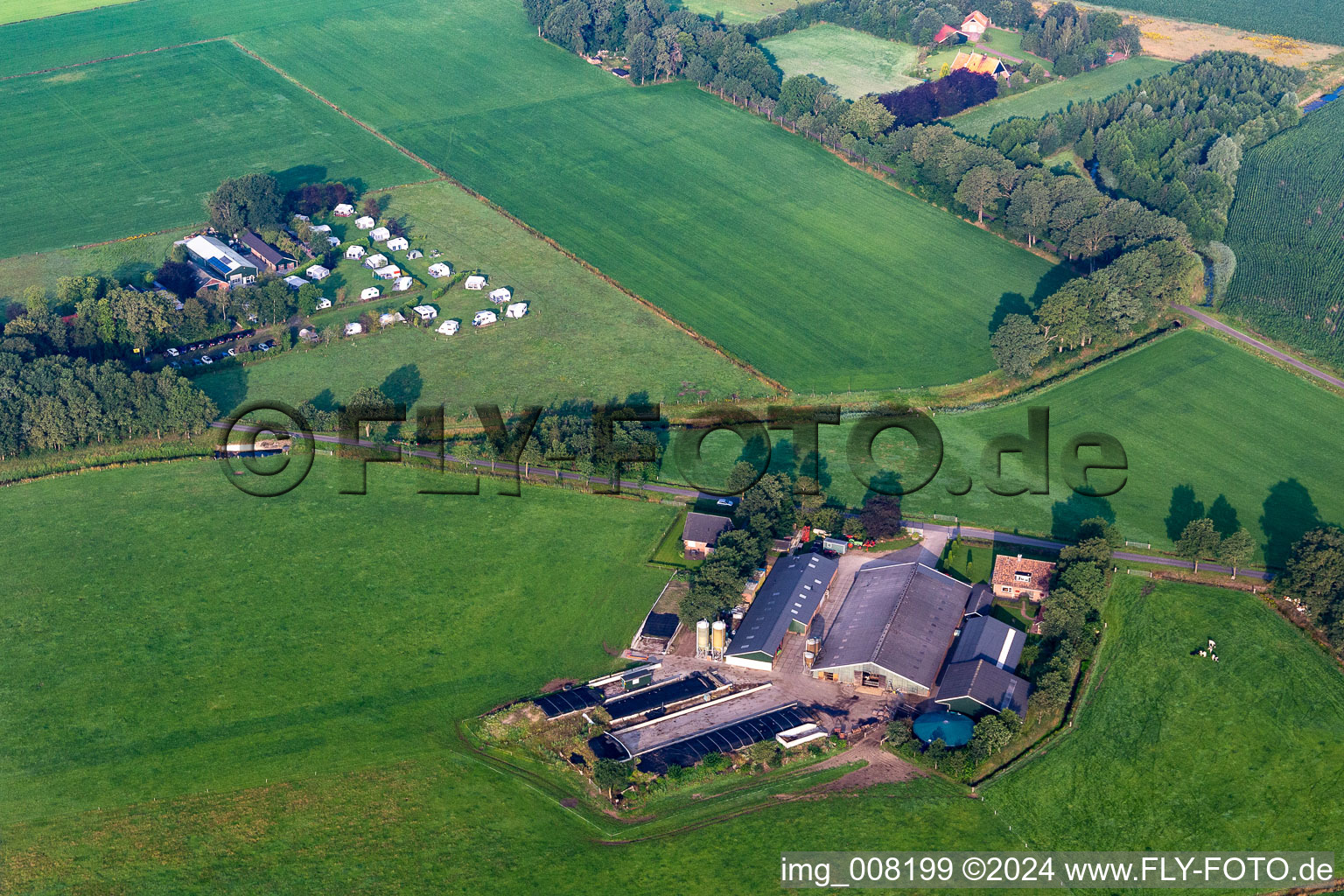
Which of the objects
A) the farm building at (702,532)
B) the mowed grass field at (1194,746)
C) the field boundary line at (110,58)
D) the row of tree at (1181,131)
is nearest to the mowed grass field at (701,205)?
the field boundary line at (110,58)

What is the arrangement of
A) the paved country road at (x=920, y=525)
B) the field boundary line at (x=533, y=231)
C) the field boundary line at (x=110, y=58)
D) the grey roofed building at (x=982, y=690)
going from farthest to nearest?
the field boundary line at (x=110, y=58)
the field boundary line at (x=533, y=231)
the paved country road at (x=920, y=525)
the grey roofed building at (x=982, y=690)

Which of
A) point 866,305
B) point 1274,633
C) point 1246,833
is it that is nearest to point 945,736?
point 1246,833

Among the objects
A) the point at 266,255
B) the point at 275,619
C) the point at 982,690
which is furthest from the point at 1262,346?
the point at 266,255

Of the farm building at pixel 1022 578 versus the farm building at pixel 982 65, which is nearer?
the farm building at pixel 1022 578

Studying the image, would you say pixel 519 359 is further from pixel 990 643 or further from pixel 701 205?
pixel 990 643

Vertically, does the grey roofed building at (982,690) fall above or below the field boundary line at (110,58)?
below

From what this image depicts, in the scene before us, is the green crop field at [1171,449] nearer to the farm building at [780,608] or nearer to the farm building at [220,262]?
the farm building at [780,608]
